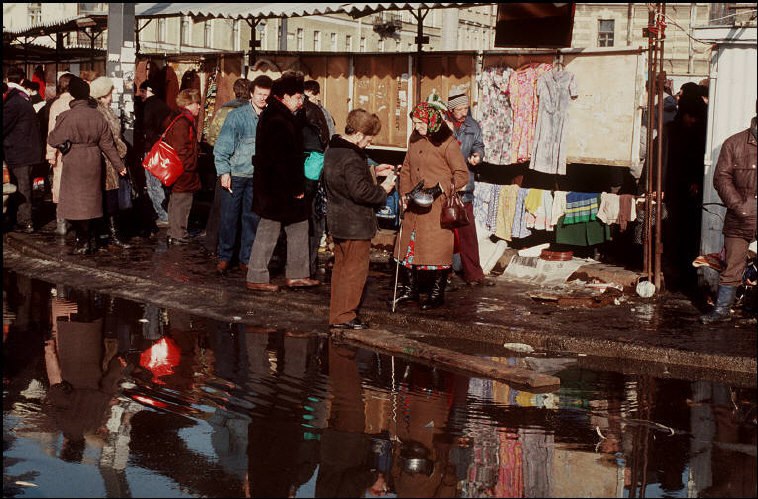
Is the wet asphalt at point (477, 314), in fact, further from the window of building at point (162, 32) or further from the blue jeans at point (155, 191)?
the window of building at point (162, 32)

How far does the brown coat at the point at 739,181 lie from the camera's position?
35.4ft

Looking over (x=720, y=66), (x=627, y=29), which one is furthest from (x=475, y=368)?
(x=627, y=29)

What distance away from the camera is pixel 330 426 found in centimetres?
770

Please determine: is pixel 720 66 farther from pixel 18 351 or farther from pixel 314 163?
pixel 18 351

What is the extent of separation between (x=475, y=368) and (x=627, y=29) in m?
81.5

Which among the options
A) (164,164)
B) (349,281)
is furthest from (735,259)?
(164,164)

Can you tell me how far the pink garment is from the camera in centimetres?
1516

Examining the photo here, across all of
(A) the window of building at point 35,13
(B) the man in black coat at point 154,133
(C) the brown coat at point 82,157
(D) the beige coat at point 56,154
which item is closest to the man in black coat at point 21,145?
(D) the beige coat at point 56,154

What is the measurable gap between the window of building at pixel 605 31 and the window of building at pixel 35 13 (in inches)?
1444

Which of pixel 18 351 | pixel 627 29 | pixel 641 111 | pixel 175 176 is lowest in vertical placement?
pixel 18 351

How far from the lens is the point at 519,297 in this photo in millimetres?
12609

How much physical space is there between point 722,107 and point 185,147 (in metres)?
6.77

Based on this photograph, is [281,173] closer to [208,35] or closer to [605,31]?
[208,35]

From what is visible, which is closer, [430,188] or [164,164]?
[430,188]
